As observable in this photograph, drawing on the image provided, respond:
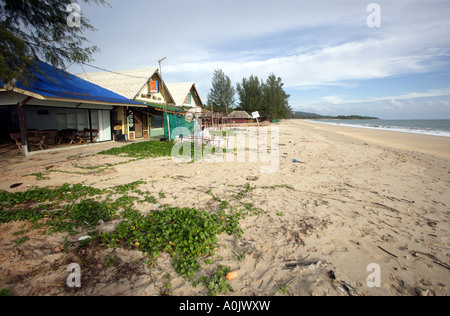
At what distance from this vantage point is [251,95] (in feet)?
180

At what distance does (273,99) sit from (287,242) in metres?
53.4

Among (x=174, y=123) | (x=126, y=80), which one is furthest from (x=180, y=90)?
(x=174, y=123)

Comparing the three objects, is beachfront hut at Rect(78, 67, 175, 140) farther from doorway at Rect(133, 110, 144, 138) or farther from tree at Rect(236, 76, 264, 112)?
tree at Rect(236, 76, 264, 112)

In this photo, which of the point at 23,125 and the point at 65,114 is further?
the point at 65,114

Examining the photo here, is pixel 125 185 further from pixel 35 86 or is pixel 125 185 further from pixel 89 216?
pixel 35 86

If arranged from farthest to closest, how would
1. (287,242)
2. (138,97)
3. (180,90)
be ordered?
(180,90), (138,97), (287,242)

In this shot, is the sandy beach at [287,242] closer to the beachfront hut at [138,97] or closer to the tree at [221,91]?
the beachfront hut at [138,97]

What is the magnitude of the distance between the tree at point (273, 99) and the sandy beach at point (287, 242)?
48367 mm

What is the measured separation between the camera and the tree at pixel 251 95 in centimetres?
5456

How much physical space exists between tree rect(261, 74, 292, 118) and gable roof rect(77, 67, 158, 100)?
38.7 meters

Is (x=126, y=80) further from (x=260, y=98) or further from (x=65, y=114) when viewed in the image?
(x=260, y=98)

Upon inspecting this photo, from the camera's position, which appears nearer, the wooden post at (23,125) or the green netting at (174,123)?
the wooden post at (23,125)

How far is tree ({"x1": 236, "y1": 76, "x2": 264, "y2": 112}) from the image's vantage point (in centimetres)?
5456

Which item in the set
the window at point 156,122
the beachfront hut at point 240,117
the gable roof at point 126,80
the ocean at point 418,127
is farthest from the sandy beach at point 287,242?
the beachfront hut at point 240,117
